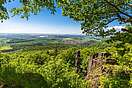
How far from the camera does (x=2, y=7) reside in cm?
2133

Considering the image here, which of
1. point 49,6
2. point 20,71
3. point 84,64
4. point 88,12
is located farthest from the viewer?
point 84,64

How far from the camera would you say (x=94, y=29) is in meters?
26.6

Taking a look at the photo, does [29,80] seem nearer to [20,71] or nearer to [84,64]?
[20,71]

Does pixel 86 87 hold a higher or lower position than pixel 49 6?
lower

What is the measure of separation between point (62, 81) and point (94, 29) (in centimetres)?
999

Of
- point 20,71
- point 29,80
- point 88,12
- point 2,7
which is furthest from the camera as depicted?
point 20,71

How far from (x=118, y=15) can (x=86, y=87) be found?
11.8 metres

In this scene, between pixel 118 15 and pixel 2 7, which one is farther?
pixel 118 15

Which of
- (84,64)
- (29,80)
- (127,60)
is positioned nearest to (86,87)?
(29,80)

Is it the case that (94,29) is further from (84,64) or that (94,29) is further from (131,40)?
(84,64)

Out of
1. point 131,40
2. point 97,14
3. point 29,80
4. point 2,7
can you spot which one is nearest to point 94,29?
point 97,14

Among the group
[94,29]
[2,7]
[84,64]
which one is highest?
[2,7]

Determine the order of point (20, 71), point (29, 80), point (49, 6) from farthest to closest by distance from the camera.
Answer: point (20, 71) → point (29, 80) → point (49, 6)

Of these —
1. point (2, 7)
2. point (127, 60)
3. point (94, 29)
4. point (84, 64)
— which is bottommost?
point (84, 64)
